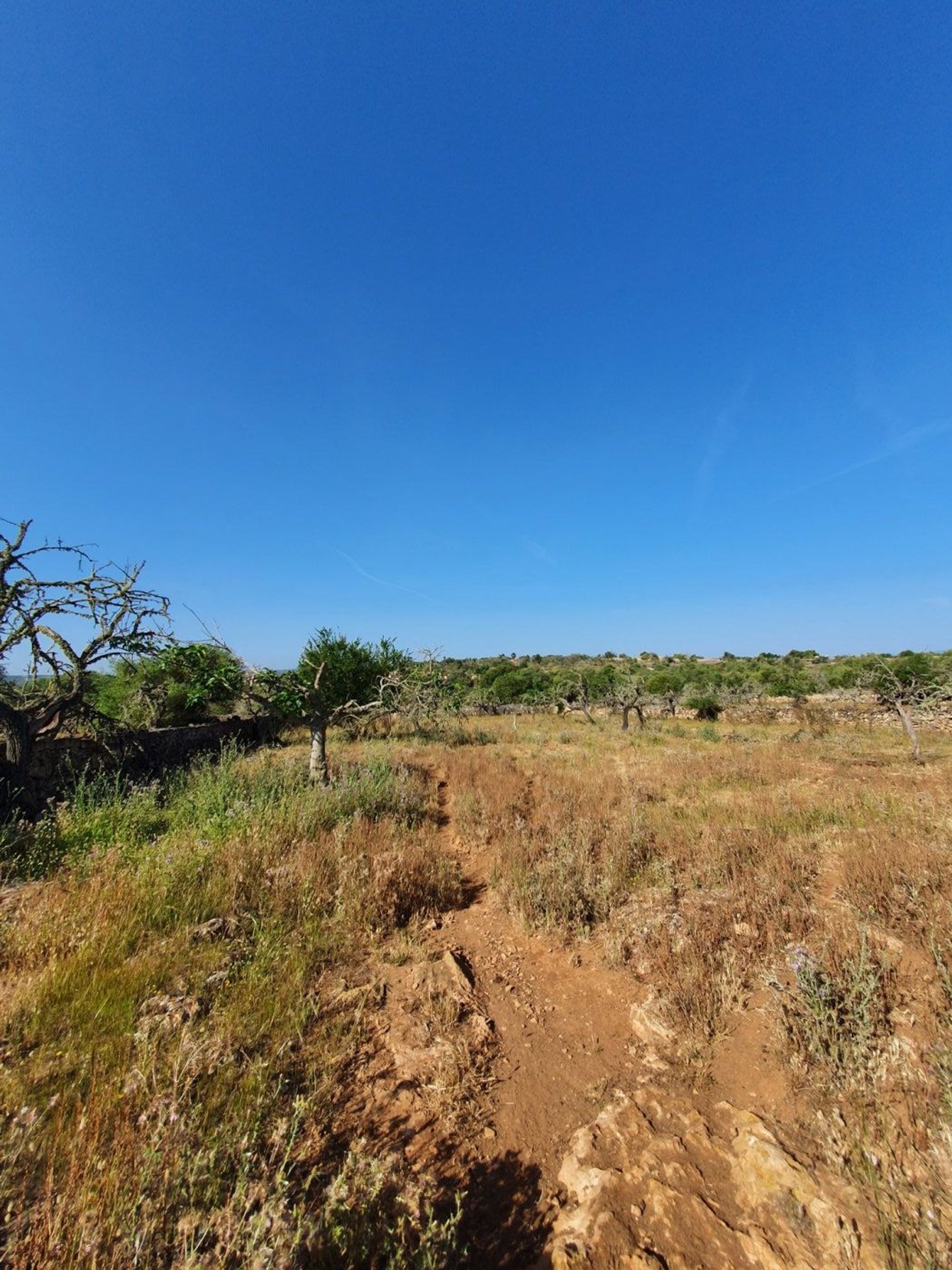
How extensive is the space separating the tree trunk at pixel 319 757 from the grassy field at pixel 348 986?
84cm

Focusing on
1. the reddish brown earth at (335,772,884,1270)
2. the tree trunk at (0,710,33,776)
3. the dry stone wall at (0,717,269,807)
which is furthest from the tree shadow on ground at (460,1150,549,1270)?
the tree trunk at (0,710,33,776)

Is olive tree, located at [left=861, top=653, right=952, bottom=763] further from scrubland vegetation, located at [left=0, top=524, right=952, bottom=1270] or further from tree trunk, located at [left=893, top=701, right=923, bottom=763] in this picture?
scrubland vegetation, located at [left=0, top=524, right=952, bottom=1270]

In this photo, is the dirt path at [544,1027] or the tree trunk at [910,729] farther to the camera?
the tree trunk at [910,729]

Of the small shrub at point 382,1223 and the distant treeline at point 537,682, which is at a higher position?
the distant treeline at point 537,682

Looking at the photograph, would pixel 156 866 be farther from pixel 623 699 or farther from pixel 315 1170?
pixel 623 699

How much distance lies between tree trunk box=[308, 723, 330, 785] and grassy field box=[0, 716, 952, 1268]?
0.84 meters

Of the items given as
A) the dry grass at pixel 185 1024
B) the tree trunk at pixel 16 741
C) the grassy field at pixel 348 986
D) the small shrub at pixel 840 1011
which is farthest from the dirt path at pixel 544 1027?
the tree trunk at pixel 16 741

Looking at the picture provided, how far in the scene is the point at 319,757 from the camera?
905 centimetres

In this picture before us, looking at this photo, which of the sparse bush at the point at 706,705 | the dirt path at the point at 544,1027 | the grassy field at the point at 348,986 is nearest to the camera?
the grassy field at the point at 348,986

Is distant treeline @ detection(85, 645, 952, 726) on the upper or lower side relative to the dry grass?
upper

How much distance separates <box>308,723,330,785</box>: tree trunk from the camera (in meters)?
8.87

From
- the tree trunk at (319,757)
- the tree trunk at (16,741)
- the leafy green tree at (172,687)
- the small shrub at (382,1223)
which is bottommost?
the small shrub at (382,1223)

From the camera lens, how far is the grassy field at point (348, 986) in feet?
6.52

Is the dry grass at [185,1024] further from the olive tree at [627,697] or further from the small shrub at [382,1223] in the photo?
the olive tree at [627,697]
